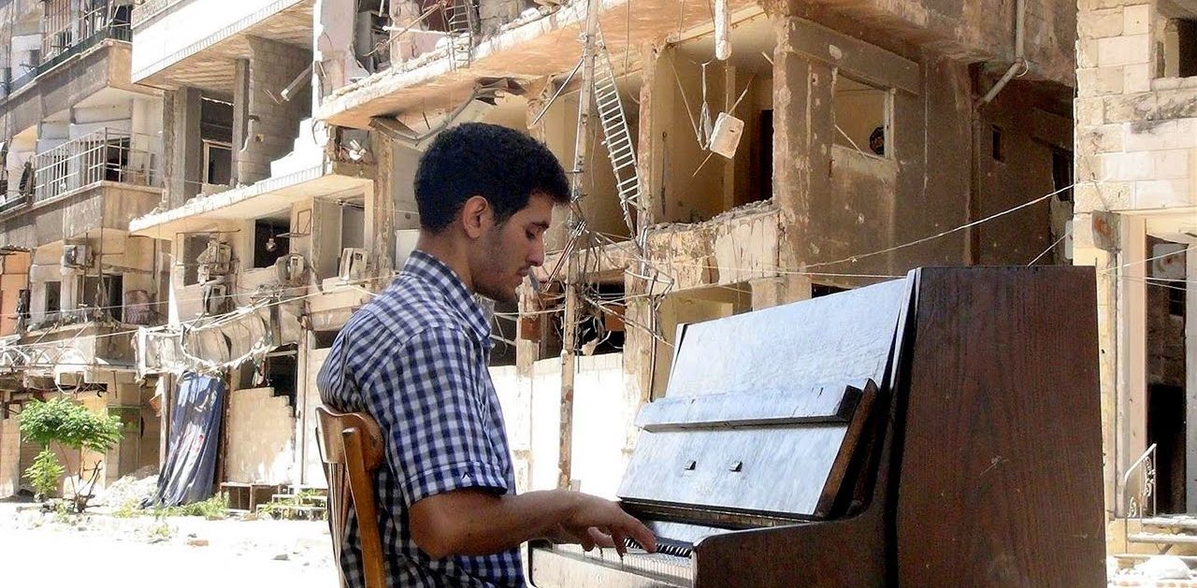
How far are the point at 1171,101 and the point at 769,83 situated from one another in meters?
7.69

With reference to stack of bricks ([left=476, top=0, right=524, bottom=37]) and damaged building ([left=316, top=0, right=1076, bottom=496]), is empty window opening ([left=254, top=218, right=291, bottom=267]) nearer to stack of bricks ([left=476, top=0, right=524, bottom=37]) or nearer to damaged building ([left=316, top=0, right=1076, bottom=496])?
damaged building ([left=316, top=0, right=1076, bottom=496])

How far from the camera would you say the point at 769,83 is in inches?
804

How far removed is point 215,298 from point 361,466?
87.4ft

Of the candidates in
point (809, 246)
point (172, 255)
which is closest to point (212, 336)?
point (172, 255)

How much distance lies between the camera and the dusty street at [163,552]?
584 inches

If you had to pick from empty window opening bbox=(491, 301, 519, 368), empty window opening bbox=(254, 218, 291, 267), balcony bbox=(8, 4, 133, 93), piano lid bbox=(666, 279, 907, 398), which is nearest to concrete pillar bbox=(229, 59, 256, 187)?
empty window opening bbox=(254, 218, 291, 267)

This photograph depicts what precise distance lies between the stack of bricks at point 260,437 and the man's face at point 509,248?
78.7ft

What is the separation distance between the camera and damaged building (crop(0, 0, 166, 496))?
3234 cm

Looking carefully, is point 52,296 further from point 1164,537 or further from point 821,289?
point 1164,537

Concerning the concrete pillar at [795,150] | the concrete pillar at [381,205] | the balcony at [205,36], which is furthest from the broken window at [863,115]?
the balcony at [205,36]

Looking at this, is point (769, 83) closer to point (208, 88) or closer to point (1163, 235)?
point (1163, 235)

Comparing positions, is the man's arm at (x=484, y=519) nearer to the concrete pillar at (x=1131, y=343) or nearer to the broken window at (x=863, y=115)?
the concrete pillar at (x=1131, y=343)

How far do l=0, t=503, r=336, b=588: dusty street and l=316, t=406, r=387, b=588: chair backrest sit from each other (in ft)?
38.9

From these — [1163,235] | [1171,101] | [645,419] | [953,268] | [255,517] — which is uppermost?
[1171,101]
